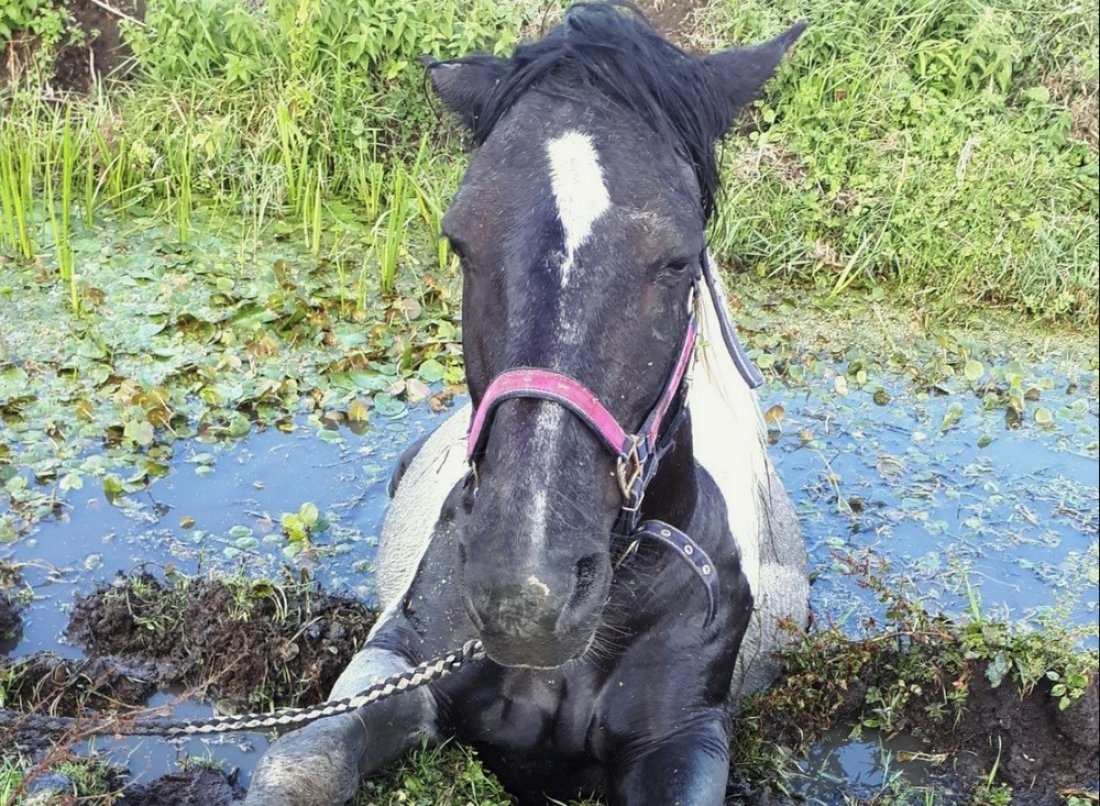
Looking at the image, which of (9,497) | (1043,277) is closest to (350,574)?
(9,497)

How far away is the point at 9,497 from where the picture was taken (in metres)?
4.84

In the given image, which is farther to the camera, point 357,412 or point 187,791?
point 357,412

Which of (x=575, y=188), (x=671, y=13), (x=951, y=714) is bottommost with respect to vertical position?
(x=951, y=714)

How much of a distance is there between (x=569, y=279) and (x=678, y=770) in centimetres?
139

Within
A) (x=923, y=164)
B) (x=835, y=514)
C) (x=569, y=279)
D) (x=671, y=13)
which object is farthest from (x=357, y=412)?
(x=671, y=13)

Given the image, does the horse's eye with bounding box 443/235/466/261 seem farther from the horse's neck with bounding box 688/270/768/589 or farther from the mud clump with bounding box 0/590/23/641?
the mud clump with bounding box 0/590/23/641

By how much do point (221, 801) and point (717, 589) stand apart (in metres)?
1.52

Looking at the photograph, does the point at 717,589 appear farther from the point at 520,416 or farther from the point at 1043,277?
the point at 1043,277

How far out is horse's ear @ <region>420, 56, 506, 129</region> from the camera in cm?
292

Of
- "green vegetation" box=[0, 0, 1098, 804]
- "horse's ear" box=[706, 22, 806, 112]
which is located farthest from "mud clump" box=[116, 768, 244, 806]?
"horse's ear" box=[706, 22, 806, 112]

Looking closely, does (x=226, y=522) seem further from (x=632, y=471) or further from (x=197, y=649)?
(x=632, y=471)

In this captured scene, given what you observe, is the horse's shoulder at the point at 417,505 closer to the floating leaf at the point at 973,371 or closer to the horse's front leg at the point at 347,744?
the horse's front leg at the point at 347,744

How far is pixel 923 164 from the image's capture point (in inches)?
298

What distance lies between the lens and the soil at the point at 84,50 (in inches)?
320
